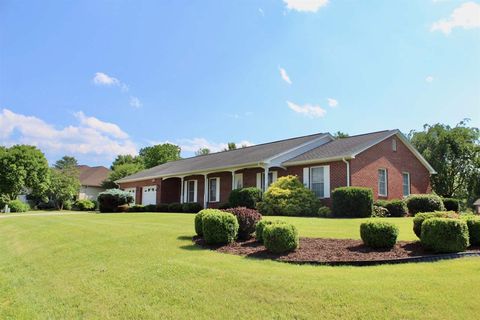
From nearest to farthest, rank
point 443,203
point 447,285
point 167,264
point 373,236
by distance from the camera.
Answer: point 447,285
point 167,264
point 373,236
point 443,203

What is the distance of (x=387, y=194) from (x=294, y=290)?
18.7 meters

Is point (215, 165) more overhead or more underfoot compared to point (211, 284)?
more overhead

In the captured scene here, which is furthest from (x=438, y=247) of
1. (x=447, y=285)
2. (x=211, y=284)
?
(x=211, y=284)

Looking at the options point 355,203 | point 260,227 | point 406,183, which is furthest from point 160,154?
point 260,227

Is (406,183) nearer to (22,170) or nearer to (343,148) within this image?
(343,148)

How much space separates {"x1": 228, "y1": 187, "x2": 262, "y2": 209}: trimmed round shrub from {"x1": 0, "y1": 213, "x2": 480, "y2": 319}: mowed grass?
12635 mm

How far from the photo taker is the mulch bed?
838 centimetres

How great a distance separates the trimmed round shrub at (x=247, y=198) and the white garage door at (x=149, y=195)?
14.2 meters

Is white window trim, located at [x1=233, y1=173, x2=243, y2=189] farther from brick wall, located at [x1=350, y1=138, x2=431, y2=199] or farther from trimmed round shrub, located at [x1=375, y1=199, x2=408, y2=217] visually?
trimmed round shrub, located at [x1=375, y1=199, x2=408, y2=217]

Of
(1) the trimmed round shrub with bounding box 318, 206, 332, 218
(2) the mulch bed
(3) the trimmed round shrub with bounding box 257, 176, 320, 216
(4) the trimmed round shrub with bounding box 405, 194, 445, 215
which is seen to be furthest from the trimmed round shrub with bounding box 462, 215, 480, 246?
(3) the trimmed round shrub with bounding box 257, 176, 320, 216

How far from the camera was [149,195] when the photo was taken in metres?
37.2

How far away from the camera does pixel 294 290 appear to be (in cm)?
645

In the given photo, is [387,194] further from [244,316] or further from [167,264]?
[244,316]

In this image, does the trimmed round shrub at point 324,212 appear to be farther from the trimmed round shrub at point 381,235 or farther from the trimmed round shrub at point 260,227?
the trimmed round shrub at point 381,235
